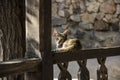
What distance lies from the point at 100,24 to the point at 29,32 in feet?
14.7

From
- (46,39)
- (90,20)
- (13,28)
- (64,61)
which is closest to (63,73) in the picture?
(64,61)

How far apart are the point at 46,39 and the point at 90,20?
181 inches

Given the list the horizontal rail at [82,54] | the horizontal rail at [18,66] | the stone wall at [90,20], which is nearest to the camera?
the horizontal rail at [18,66]

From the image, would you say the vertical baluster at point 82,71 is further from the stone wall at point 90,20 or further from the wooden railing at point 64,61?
the stone wall at point 90,20

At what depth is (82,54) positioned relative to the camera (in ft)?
4.93

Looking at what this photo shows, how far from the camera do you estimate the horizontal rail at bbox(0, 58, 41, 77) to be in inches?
48.6

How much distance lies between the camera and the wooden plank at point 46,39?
1323mm

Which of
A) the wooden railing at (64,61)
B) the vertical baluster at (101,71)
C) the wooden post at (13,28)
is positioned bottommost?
the vertical baluster at (101,71)

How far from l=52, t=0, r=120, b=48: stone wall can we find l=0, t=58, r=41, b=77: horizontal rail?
14.4 ft

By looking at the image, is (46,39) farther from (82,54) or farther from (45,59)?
(82,54)

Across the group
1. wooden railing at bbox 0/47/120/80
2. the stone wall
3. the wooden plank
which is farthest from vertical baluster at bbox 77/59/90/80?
the stone wall

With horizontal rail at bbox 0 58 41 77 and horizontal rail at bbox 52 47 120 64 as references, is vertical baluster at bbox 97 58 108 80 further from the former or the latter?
horizontal rail at bbox 0 58 41 77

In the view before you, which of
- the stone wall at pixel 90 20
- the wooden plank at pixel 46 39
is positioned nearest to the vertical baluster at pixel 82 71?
the wooden plank at pixel 46 39

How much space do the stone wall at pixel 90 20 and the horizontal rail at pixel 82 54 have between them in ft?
13.2
